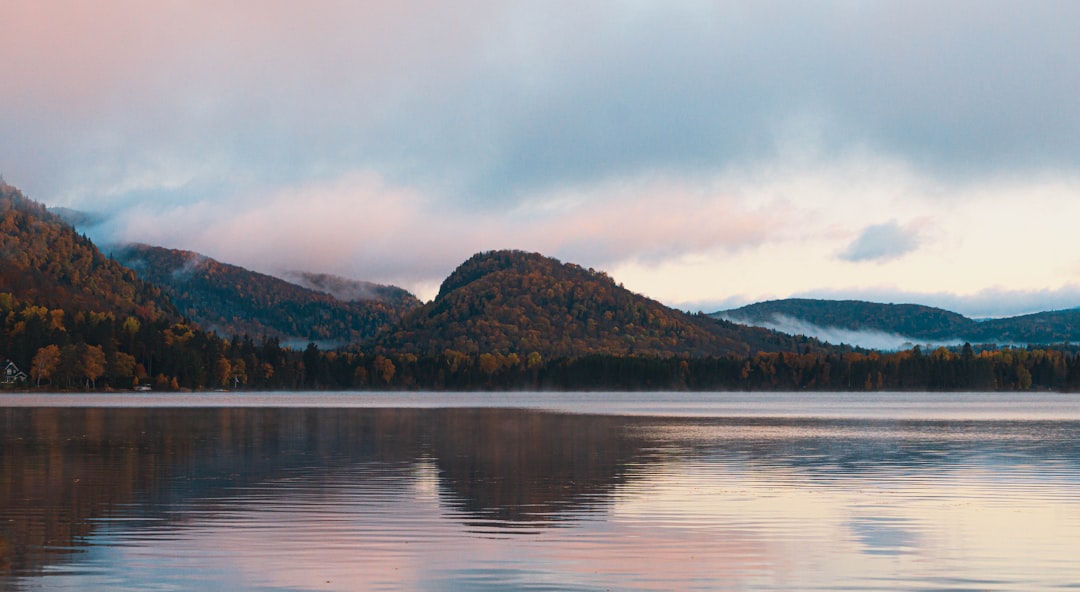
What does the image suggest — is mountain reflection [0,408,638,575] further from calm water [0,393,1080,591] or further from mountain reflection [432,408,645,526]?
calm water [0,393,1080,591]

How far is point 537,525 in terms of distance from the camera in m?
33.2

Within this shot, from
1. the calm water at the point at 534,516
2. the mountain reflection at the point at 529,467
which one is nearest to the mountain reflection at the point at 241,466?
the mountain reflection at the point at 529,467

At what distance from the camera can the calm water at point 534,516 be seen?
83.1 feet

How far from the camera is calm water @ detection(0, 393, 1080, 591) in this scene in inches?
997

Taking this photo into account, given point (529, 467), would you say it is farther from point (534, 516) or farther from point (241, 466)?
point (534, 516)

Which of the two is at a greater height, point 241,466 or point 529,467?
point 241,466

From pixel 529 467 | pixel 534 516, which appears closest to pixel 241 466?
pixel 529 467

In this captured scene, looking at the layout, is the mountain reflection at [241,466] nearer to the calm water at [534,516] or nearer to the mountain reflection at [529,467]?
the mountain reflection at [529,467]

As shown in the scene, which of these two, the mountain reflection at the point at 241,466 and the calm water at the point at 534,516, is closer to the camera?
the calm water at the point at 534,516

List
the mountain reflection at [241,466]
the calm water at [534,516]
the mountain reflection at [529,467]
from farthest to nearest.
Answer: the mountain reflection at [529,467] → the mountain reflection at [241,466] → the calm water at [534,516]

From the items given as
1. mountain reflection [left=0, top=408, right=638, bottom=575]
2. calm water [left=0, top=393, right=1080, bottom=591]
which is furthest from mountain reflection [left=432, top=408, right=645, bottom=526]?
calm water [left=0, top=393, right=1080, bottom=591]

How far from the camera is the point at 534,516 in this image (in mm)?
35250

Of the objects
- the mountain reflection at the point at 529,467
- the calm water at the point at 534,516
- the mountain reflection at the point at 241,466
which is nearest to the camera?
the calm water at the point at 534,516

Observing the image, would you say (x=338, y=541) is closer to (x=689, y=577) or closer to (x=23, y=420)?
(x=689, y=577)
